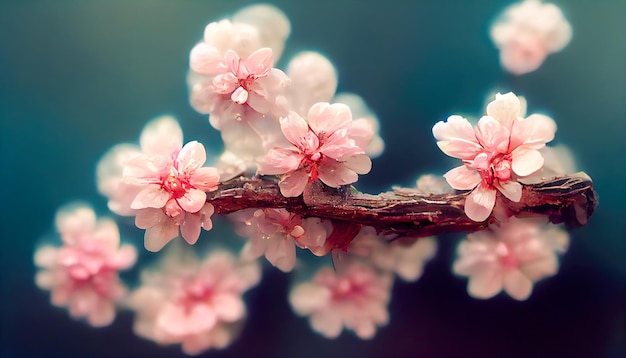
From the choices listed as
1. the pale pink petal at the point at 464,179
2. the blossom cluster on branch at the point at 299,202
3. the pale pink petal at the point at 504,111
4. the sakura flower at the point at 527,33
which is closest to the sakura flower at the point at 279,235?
the blossom cluster on branch at the point at 299,202

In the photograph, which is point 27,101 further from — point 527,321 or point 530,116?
point 527,321

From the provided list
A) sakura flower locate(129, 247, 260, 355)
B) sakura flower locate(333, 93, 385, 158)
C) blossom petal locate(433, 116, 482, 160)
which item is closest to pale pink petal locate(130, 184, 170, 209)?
sakura flower locate(129, 247, 260, 355)

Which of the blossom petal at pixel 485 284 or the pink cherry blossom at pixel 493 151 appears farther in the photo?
the blossom petal at pixel 485 284

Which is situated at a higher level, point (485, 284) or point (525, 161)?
point (525, 161)

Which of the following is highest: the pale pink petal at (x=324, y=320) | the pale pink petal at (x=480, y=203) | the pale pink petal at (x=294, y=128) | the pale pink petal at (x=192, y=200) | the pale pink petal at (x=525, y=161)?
the pale pink petal at (x=294, y=128)

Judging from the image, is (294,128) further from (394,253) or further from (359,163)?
(394,253)

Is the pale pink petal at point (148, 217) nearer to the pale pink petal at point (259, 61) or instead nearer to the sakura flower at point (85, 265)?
the sakura flower at point (85, 265)

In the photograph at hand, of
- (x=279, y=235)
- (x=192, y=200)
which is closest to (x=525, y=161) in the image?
(x=279, y=235)
